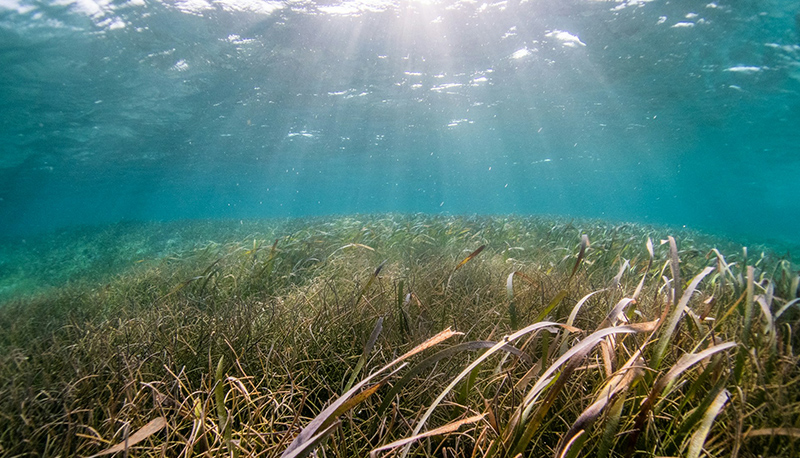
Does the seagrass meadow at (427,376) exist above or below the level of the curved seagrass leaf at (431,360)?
below

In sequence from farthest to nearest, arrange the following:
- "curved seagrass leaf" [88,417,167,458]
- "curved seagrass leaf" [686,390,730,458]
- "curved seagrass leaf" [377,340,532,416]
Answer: "curved seagrass leaf" [377,340,532,416] < "curved seagrass leaf" [88,417,167,458] < "curved seagrass leaf" [686,390,730,458]

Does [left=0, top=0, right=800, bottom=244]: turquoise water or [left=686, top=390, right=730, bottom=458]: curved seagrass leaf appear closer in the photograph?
[left=686, top=390, right=730, bottom=458]: curved seagrass leaf

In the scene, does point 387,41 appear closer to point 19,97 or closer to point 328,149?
point 19,97

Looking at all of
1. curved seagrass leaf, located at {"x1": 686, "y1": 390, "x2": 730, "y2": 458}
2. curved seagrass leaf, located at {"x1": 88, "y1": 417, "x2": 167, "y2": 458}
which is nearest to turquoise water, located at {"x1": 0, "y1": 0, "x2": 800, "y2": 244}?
curved seagrass leaf, located at {"x1": 686, "y1": 390, "x2": 730, "y2": 458}

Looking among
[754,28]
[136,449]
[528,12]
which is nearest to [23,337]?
[136,449]

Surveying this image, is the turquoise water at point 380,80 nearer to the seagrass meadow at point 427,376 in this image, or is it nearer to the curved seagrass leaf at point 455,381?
the seagrass meadow at point 427,376

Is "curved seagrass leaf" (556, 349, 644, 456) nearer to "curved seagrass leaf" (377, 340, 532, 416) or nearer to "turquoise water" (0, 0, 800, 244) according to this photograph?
"curved seagrass leaf" (377, 340, 532, 416)

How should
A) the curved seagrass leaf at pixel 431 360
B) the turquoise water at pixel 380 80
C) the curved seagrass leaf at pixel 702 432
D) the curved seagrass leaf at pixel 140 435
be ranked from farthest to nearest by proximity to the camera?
the turquoise water at pixel 380 80 → the curved seagrass leaf at pixel 431 360 → the curved seagrass leaf at pixel 140 435 → the curved seagrass leaf at pixel 702 432

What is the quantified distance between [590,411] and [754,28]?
1961 cm

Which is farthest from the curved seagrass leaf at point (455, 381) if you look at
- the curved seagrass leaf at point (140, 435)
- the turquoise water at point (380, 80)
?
the turquoise water at point (380, 80)

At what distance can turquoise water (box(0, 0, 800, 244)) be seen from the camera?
1268 centimetres

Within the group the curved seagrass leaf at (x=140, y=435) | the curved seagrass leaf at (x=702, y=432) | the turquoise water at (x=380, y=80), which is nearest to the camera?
the curved seagrass leaf at (x=702, y=432)

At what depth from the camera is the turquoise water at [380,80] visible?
12.7 meters

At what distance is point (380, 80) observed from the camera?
19.0 m
